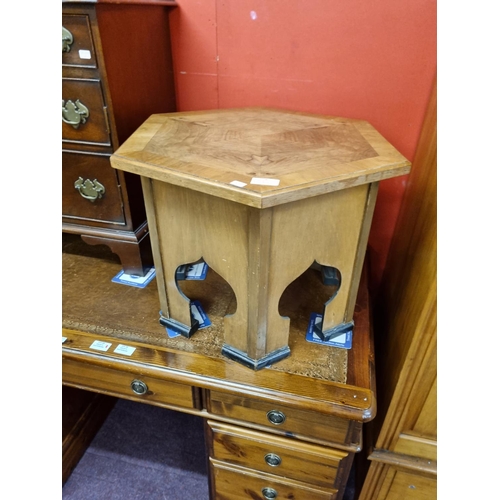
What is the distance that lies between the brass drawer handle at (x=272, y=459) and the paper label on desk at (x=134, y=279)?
1.87 feet

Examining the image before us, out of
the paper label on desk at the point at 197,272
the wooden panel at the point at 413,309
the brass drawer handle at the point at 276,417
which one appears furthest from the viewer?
the paper label on desk at the point at 197,272

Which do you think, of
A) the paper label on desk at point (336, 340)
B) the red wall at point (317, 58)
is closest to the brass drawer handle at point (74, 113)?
the red wall at point (317, 58)

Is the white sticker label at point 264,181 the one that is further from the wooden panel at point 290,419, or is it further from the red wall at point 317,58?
the red wall at point 317,58

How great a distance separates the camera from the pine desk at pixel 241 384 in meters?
0.89

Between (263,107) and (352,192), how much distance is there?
49 centimetres

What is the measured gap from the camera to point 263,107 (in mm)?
1139

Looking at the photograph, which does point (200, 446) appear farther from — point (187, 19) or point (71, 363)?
point (187, 19)

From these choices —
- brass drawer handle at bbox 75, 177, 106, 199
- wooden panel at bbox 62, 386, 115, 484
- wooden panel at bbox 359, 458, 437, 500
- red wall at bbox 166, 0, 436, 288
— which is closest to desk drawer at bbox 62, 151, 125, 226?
brass drawer handle at bbox 75, 177, 106, 199

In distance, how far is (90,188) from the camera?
1062mm

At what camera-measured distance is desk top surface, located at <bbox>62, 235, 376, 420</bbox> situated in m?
0.88

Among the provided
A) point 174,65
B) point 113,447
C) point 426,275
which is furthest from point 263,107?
point 113,447

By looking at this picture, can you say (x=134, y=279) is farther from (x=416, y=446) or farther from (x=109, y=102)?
(x=416, y=446)

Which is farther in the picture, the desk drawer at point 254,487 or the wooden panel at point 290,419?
the desk drawer at point 254,487

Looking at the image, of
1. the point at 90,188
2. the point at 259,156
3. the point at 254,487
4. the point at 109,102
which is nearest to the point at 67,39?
the point at 109,102
